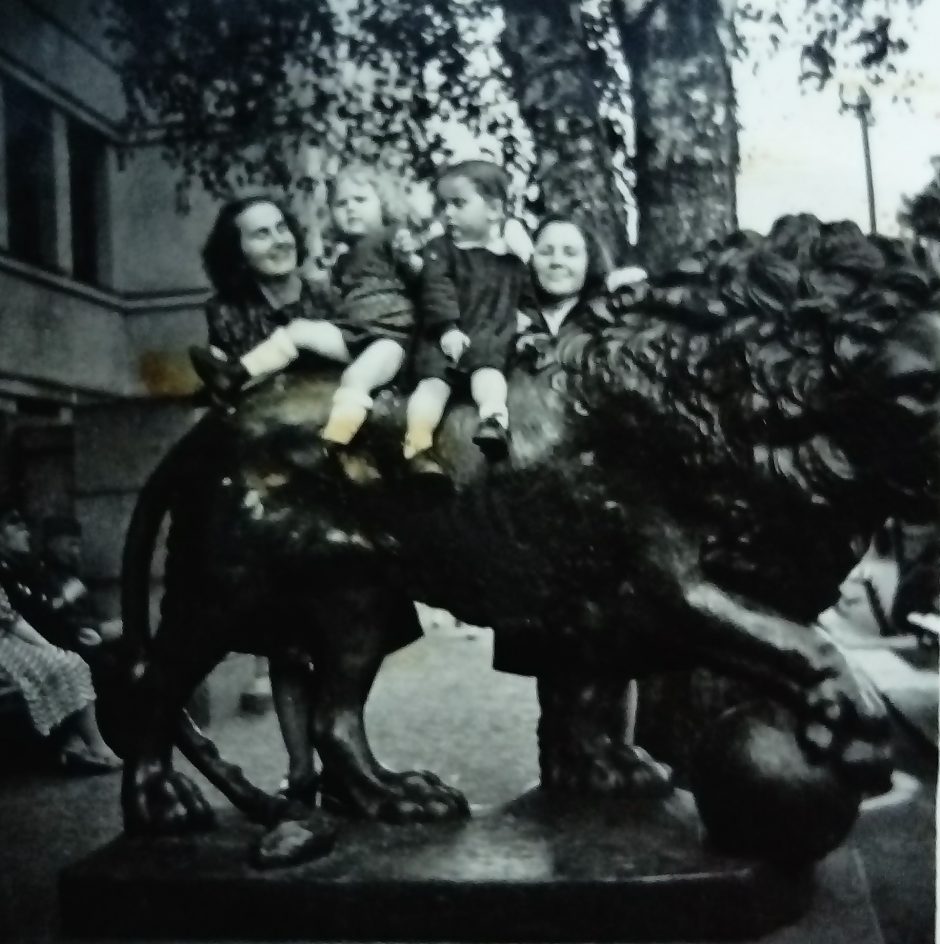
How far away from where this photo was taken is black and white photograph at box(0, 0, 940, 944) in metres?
1.56

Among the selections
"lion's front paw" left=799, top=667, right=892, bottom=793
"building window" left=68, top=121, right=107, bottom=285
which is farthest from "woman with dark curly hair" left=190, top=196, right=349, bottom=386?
"lion's front paw" left=799, top=667, right=892, bottom=793

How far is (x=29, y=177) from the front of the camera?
1.89m

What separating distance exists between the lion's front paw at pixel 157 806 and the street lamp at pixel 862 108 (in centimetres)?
132

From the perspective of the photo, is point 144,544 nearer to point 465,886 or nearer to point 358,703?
point 358,703

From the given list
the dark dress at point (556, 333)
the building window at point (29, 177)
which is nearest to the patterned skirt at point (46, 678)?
the building window at point (29, 177)

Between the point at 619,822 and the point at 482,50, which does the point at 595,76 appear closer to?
the point at 482,50

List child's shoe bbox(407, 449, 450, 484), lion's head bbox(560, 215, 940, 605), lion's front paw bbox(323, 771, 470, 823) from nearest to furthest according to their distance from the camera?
lion's head bbox(560, 215, 940, 605), child's shoe bbox(407, 449, 450, 484), lion's front paw bbox(323, 771, 470, 823)

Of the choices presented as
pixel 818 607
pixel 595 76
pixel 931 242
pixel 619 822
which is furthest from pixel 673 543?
pixel 595 76

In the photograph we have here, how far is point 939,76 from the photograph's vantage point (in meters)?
1.67

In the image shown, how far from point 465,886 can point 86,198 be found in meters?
1.18

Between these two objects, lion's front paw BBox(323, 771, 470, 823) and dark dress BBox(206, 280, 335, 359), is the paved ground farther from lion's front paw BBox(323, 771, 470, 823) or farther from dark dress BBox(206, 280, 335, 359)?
dark dress BBox(206, 280, 335, 359)

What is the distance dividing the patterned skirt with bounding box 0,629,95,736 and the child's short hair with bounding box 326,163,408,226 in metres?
0.81

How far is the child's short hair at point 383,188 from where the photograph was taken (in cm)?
175

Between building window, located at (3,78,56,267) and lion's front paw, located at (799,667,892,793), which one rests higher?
building window, located at (3,78,56,267)
